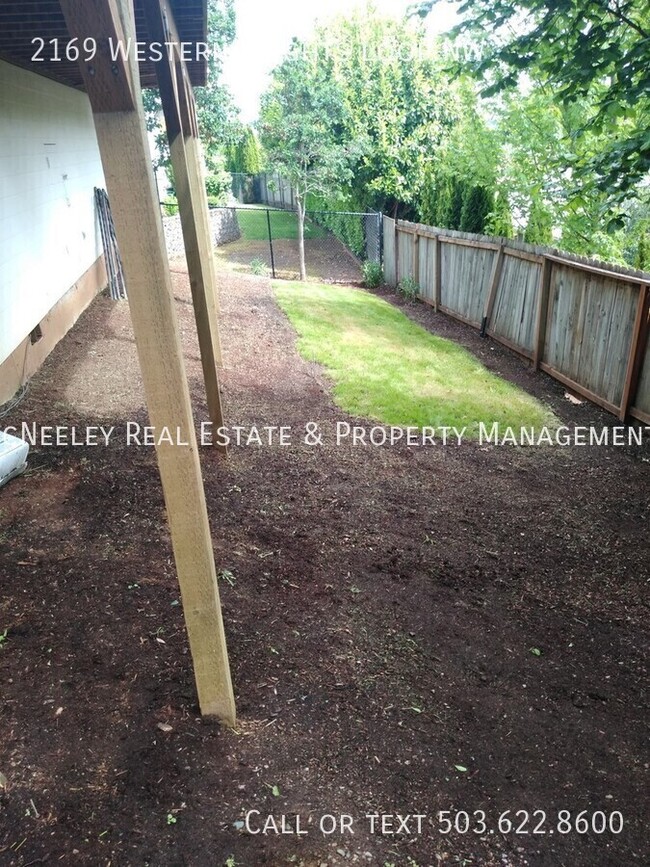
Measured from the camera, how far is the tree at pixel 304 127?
16.1 metres

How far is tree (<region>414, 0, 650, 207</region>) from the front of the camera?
16.5 feet

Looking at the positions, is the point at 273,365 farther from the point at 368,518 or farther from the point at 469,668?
the point at 469,668

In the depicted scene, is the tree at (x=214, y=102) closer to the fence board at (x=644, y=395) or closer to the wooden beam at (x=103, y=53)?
the fence board at (x=644, y=395)

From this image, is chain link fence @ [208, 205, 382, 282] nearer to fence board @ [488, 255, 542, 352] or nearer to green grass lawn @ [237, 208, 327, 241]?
green grass lawn @ [237, 208, 327, 241]

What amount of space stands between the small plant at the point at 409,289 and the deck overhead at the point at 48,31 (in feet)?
24.5

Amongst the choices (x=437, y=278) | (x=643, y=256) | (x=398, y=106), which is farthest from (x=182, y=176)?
(x=398, y=106)

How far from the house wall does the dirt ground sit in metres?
1.39

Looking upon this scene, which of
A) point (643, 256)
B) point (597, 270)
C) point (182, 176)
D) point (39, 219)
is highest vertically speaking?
point (182, 176)

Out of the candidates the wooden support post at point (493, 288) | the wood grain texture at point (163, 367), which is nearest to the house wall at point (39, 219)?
the wood grain texture at point (163, 367)

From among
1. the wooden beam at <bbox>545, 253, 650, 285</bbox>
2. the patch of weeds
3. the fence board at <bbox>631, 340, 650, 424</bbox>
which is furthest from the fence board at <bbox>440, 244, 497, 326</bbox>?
the patch of weeds

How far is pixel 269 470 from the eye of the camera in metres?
5.18

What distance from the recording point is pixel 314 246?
2234 cm

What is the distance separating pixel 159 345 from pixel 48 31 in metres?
5.05

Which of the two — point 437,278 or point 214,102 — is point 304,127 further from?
point 437,278
